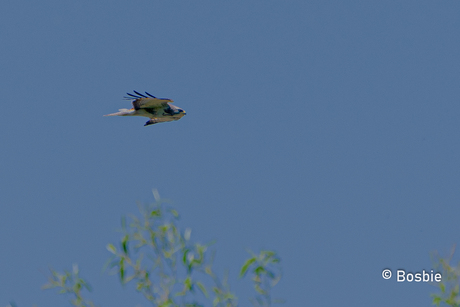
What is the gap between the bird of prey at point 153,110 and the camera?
62.0 ft

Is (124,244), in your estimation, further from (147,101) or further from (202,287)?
(147,101)

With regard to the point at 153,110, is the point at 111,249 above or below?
below

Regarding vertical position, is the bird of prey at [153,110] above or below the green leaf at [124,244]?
above

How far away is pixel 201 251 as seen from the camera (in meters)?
6.05

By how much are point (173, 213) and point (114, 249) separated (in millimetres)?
679

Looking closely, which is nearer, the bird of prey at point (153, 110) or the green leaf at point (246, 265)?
the green leaf at point (246, 265)

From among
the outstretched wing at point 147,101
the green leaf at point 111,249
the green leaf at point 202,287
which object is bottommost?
the green leaf at point 202,287

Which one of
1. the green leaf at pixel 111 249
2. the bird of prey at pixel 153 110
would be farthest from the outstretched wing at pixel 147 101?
Result: the green leaf at pixel 111 249

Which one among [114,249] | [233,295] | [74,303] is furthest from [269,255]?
[74,303]

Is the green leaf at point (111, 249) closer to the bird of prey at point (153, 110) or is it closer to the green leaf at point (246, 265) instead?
the green leaf at point (246, 265)

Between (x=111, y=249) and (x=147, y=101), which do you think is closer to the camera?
(x=111, y=249)

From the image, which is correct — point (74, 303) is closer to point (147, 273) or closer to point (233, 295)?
point (147, 273)

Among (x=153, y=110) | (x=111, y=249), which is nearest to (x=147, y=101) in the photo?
(x=153, y=110)

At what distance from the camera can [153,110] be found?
64.5 feet
